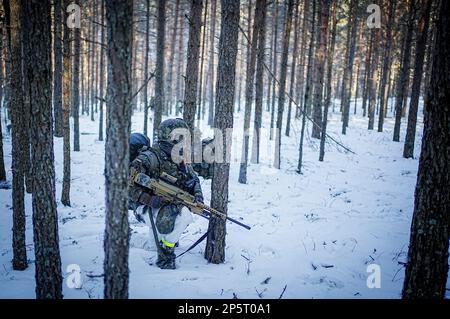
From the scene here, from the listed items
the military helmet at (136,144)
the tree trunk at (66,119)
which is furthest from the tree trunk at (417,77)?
the tree trunk at (66,119)

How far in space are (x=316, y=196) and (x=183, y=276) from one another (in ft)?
21.7

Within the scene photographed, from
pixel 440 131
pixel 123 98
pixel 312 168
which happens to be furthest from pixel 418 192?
pixel 312 168

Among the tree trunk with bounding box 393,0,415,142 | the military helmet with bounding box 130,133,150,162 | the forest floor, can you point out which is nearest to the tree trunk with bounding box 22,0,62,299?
the forest floor

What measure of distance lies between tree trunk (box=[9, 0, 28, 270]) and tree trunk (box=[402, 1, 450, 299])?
625 cm

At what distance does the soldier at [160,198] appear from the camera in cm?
523

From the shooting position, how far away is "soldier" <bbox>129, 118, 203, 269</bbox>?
5.23 meters

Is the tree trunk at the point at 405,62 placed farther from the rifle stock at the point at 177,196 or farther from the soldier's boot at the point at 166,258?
the soldier's boot at the point at 166,258

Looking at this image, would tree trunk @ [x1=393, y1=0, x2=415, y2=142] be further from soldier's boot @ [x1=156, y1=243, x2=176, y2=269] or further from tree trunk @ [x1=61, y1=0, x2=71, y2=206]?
soldier's boot @ [x1=156, y1=243, x2=176, y2=269]

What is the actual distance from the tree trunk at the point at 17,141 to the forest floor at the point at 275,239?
1.48ft

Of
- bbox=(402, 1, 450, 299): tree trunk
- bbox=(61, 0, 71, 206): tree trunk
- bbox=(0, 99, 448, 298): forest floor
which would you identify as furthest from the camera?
bbox=(61, 0, 71, 206): tree trunk

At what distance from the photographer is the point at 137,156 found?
5.32m

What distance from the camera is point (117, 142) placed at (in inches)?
118

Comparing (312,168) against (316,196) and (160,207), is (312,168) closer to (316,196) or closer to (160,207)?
(316,196)

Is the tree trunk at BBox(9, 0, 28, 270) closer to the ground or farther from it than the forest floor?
farther from it
